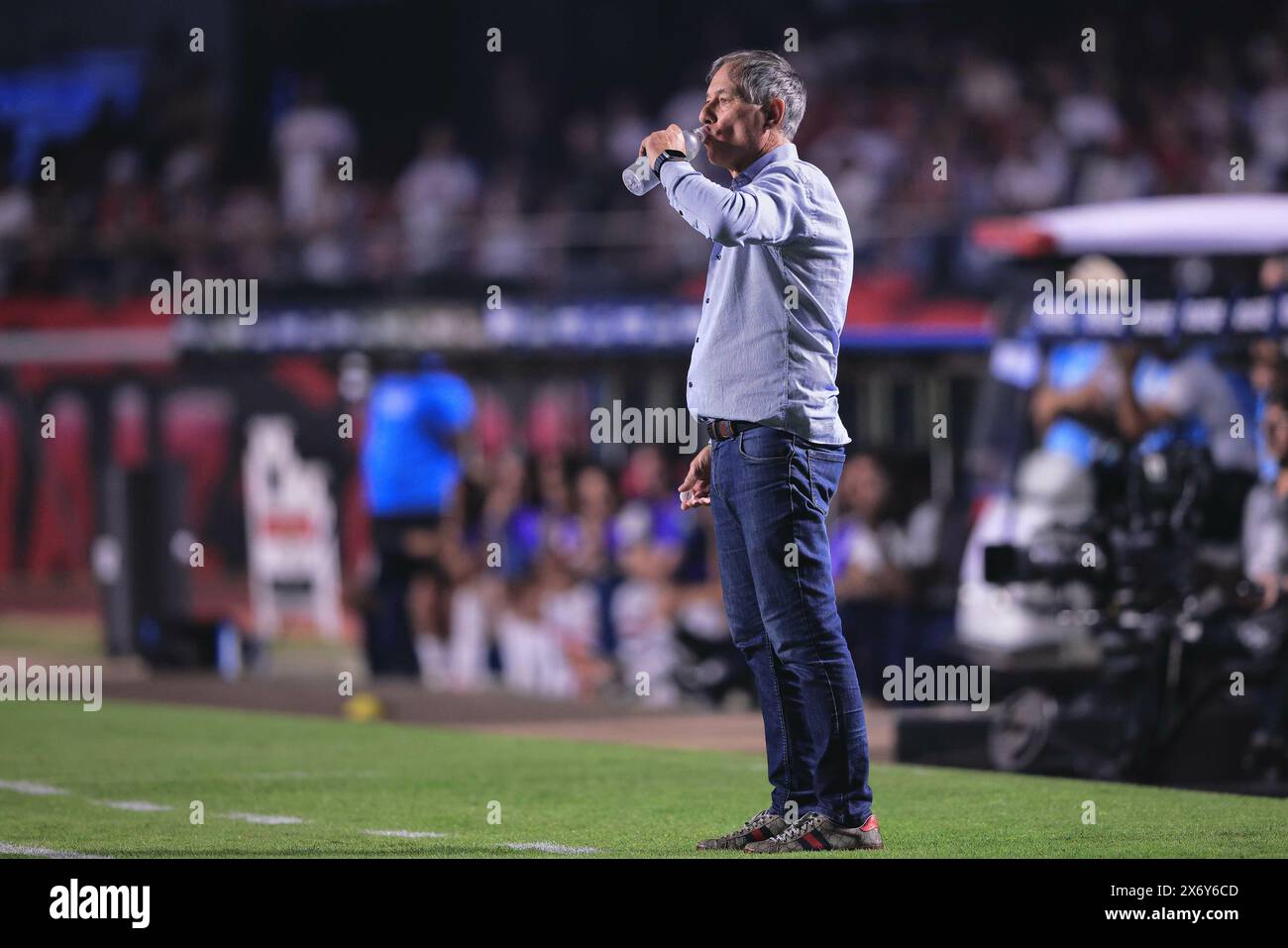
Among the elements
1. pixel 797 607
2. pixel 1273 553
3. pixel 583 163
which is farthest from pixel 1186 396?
pixel 583 163

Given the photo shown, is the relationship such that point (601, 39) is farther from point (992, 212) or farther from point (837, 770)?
point (837, 770)

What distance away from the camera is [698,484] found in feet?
24.2

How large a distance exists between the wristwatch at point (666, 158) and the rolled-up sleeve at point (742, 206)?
0.03m

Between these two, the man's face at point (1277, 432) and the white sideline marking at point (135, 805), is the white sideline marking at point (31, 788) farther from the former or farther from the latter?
the man's face at point (1277, 432)

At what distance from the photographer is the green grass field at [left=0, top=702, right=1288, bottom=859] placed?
7418 mm

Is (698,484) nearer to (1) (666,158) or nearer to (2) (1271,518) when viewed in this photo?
(1) (666,158)

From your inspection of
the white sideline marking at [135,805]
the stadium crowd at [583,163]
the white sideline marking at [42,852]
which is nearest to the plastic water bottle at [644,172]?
the white sideline marking at [42,852]

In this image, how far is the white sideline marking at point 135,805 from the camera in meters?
8.91

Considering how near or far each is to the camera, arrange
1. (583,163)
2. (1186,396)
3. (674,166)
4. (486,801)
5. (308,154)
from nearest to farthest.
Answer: (674,166), (486,801), (1186,396), (583,163), (308,154)

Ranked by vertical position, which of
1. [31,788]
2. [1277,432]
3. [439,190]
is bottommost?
→ [31,788]

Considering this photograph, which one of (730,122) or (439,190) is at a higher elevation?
(439,190)

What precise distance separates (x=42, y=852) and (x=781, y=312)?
2.74m
